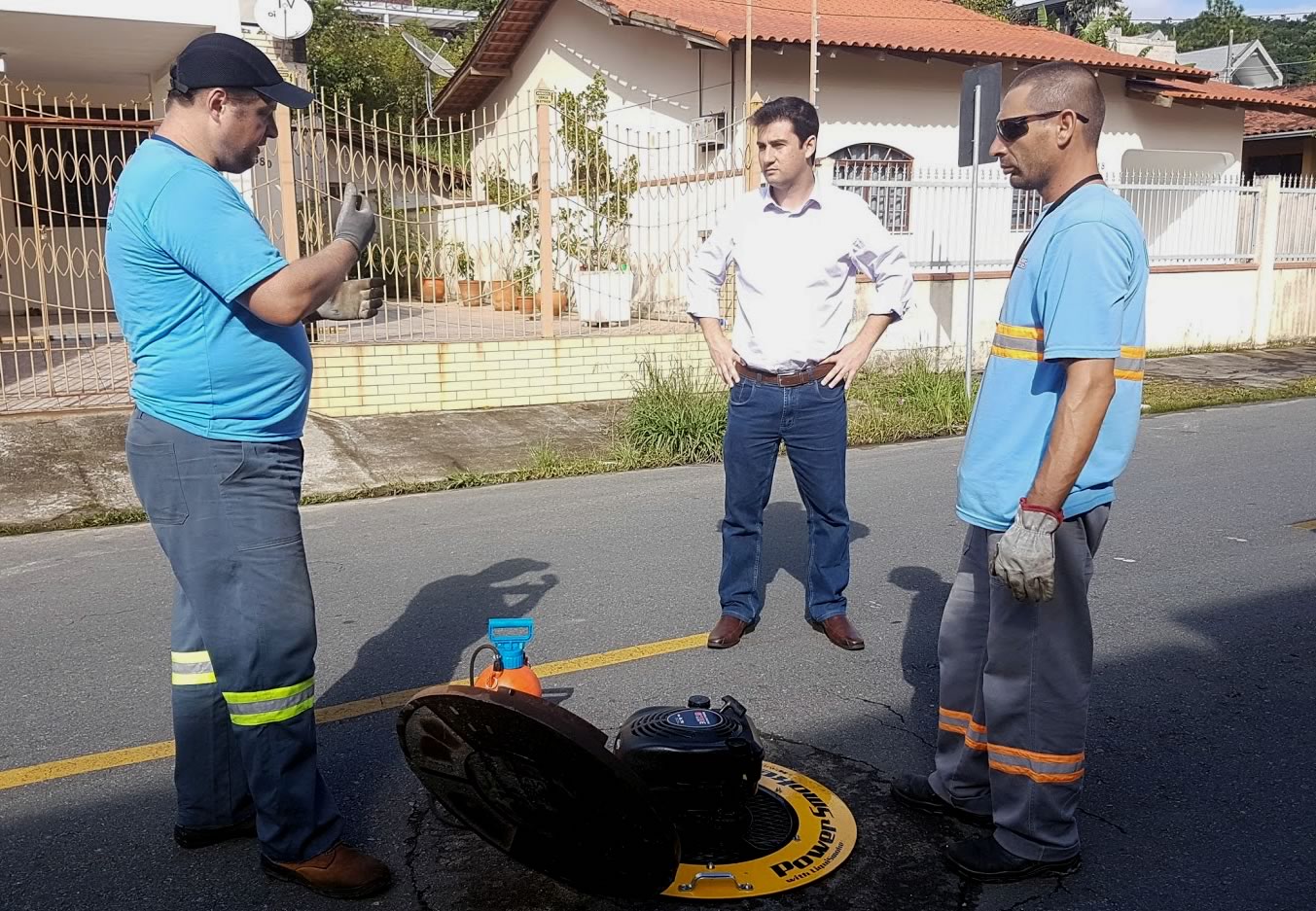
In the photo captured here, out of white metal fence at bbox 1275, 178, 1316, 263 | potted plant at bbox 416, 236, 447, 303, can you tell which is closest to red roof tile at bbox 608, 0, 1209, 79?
white metal fence at bbox 1275, 178, 1316, 263

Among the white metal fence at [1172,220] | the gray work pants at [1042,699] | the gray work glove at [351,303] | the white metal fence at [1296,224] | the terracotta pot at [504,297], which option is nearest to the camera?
the gray work pants at [1042,699]

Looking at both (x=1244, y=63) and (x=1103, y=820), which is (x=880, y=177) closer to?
(x=1103, y=820)

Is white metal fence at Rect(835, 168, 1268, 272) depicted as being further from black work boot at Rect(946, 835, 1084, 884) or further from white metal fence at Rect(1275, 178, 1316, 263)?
black work boot at Rect(946, 835, 1084, 884)

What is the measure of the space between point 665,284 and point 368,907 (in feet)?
40.7

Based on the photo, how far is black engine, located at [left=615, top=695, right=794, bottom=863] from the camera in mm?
2811

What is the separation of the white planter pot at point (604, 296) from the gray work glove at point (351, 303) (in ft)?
29.3

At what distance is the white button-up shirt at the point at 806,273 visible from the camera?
4.39 meters

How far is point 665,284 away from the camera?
14.7 metres

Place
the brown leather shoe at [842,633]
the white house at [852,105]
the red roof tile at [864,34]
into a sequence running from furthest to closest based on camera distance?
the red roof tile at [864,34], the white house at [852,105], the brown leather shoe at [842,633]

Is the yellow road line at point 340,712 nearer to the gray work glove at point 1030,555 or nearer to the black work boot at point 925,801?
the black work boot at point 925,801

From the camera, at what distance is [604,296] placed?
12.3m

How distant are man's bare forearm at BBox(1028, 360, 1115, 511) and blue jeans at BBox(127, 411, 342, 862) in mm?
1848

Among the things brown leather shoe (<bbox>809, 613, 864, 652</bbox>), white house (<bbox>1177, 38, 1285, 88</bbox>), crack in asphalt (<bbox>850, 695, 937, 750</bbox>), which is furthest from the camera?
white house (<bbox>1177, 38, 1285, 88</bbox>)

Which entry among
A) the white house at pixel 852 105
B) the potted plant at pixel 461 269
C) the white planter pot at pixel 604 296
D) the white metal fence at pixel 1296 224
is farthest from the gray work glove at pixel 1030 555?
the white metal fence at pixel 1296 224
